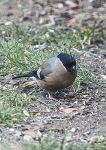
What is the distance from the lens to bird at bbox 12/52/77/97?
24.2 feet

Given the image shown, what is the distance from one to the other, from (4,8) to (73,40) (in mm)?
2288

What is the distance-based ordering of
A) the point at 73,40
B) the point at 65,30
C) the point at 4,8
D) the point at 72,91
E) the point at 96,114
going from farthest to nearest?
the point at 4,8, the point at 65,30, the point at 73,40, the point at 72,91, the point at 96,114

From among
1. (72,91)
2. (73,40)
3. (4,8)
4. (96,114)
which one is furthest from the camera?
(4,8)

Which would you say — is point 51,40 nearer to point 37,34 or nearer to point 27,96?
point 37,34

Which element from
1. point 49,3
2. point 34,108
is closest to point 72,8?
point 49,3

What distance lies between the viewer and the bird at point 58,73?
Answer: 7371 mm

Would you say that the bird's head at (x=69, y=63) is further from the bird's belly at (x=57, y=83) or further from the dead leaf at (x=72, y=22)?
the dead leaf at (x=72, y=22)

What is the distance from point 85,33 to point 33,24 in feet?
3.93

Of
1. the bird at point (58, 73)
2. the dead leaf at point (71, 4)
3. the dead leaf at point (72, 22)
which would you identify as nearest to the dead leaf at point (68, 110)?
the bird at point (58, 73)

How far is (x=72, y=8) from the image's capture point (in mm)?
11656

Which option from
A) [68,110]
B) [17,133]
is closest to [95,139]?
[17,133]

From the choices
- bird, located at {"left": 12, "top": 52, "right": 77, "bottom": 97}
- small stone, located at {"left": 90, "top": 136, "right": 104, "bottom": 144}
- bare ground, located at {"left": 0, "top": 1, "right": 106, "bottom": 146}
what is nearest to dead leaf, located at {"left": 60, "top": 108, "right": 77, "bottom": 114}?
bare ground, located at {"left": 0, "top": 1, "right": 106, "bottom": 146}

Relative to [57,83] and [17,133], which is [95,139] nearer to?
[17,133]

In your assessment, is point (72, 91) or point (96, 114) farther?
point (72, 91)
